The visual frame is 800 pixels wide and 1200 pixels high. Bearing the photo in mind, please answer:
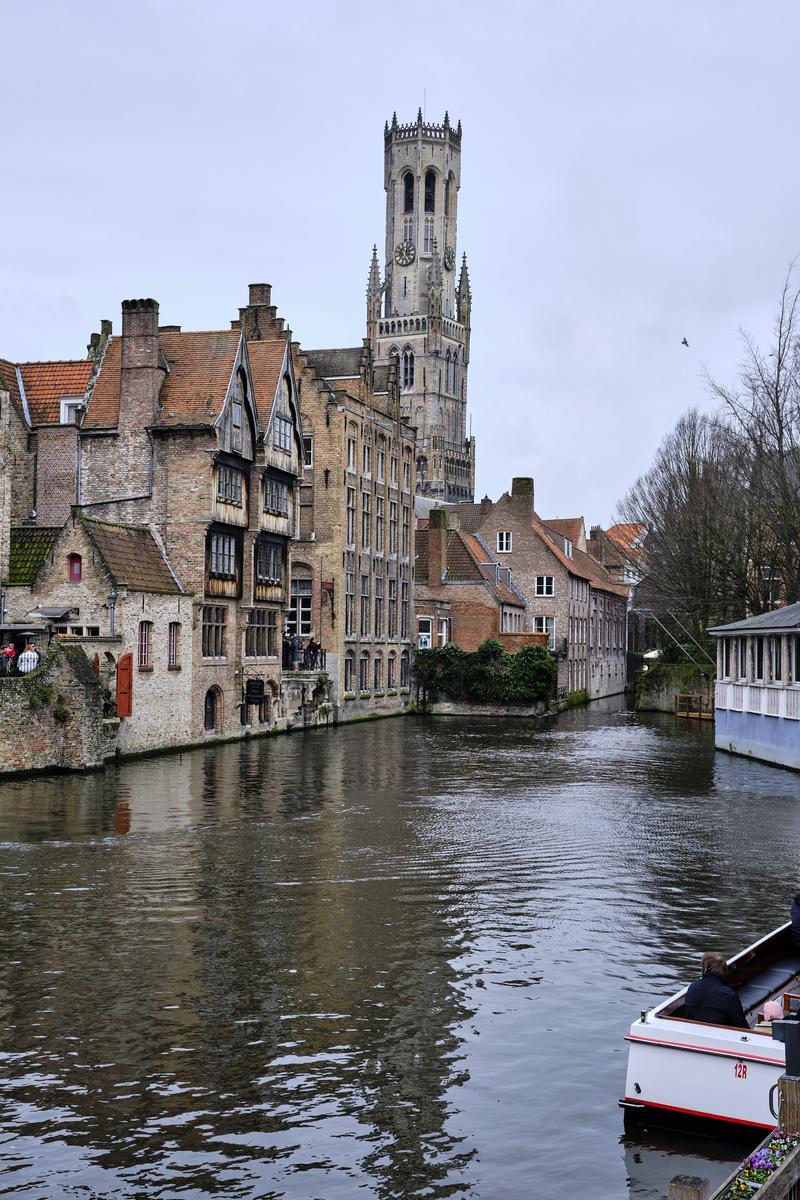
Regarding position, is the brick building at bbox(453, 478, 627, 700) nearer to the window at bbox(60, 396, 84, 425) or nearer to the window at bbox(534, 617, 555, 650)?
the window at bbox(534, 617, 555, 650)

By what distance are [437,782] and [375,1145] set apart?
25.7 m

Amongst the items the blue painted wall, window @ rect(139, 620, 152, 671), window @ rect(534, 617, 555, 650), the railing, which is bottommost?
the blue painted wall

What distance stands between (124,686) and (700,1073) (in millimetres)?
29915

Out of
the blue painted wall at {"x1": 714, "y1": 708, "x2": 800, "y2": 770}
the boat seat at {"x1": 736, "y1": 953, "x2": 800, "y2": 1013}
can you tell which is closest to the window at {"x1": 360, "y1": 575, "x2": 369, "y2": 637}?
the blue painted wall at {"x1": 714, "y1": 708, "x2": 800, "y2": 770}

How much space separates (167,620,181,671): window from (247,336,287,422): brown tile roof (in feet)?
33.7

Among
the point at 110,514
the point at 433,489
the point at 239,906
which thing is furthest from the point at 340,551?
the point at 433,489

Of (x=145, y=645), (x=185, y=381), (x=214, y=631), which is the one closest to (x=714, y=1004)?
(x=145, y=645)

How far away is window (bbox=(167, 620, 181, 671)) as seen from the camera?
42844 millimetres

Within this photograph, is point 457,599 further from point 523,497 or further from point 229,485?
point 229,485

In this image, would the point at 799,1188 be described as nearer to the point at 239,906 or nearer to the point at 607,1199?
the point at 607,1199

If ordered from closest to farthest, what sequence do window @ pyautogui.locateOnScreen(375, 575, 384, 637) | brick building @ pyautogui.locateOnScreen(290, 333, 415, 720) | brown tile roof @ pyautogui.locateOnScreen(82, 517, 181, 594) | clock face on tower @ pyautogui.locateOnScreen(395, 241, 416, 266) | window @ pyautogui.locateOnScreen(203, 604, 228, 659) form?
brown tile roof @ pyautogui.locateOnScreen(82, 517, 181, 594) < window @ pyautogui.locateOnScreen(203, 604, 228, 659) < brick building @ pyautogui.locateOnScreen(290, 333, 415, 720) < window @ pyautogui.locateOnScreen(375, 575, 384, 637) < clock face on tower @ pyautogui.locateOnScreen(395, 241, 416, 266)

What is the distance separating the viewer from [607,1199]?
10.3 metres

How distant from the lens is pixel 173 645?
43156 millimetres

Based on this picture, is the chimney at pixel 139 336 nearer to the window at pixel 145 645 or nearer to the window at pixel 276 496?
the window at pixel 276 496
